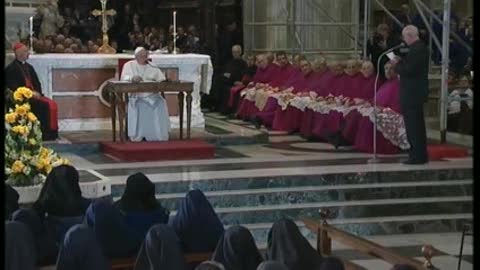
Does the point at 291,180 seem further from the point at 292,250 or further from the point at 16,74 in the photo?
the point at 292,250

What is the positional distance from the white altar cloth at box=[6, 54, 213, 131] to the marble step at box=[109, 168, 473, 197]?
279 cm

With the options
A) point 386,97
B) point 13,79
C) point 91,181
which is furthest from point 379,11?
point 91,181

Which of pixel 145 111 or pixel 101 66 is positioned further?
pixel 101 66

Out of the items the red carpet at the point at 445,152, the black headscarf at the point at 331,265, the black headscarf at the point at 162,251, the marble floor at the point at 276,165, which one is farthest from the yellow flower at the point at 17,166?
the red carpet at the point at 445,152

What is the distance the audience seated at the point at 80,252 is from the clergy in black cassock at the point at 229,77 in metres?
10.9

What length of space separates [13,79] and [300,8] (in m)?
6.40

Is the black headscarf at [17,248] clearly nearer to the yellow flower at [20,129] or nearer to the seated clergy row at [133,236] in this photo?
the seated clergy row at [133,236]

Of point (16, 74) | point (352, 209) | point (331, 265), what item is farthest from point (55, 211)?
point (16, 74)

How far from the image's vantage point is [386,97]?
10.5m

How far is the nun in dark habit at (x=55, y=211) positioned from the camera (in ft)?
16.7

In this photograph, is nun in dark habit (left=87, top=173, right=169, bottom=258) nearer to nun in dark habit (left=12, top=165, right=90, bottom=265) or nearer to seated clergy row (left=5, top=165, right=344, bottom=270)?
seated clergy row (left=5, top=165, right=344, bottom=270)

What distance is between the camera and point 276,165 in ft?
31.1

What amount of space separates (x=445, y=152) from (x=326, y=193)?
7.16 feet

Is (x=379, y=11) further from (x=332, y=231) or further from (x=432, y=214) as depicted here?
(x=332, y=231)
